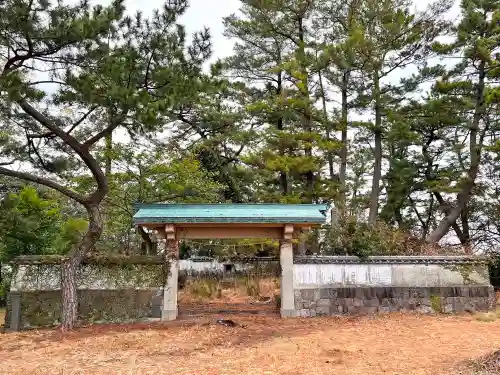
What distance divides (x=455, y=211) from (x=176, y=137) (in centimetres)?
941

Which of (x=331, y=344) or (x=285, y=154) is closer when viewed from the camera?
(x=331, y=344)

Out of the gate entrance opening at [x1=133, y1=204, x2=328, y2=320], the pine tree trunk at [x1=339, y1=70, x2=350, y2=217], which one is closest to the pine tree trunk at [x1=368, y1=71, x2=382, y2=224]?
the pine tree trunk at [x1=339, y1=70, x2=350, y2=217]

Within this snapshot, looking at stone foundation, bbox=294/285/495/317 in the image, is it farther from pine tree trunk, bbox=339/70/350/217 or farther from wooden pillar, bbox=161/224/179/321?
pine tree trunk, bbox=339/70/350/217

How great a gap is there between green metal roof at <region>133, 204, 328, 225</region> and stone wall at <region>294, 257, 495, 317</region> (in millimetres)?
942

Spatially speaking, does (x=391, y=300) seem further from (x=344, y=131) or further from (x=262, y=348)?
(x=344, y=131)

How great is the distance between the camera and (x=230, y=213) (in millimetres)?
8961

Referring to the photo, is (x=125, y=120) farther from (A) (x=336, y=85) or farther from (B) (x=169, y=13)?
(A) (x=336, y=85)

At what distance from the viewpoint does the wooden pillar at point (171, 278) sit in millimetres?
8633

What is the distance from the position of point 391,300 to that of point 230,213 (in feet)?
12.0

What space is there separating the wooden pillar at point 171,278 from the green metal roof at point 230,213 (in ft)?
1.05

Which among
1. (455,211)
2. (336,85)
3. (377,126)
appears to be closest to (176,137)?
(336,85)

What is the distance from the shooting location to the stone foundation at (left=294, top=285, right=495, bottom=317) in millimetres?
9078

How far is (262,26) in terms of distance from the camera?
50.9ft

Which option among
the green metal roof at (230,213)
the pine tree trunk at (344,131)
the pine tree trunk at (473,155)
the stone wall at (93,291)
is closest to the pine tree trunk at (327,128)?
the pine tree trunk at (344,131)
